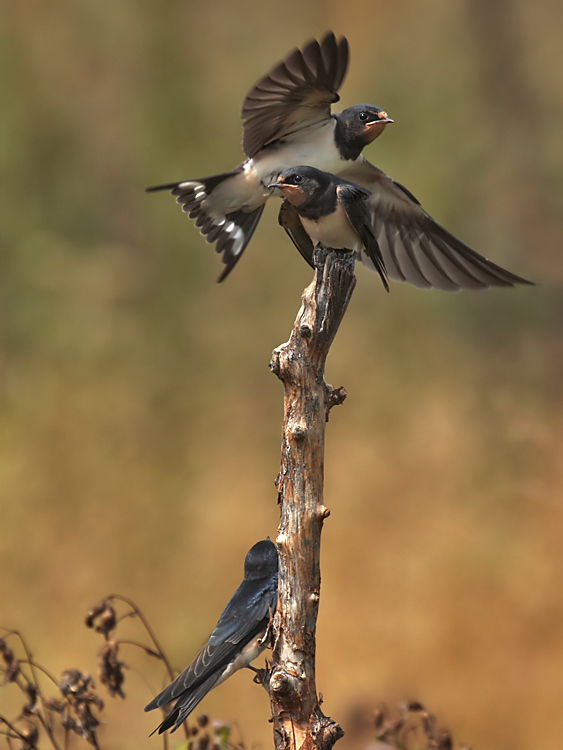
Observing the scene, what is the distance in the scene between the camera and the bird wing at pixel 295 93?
9.38ft

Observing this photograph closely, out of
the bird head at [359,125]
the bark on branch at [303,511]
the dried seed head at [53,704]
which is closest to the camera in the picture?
the bark on branch at [303,511]

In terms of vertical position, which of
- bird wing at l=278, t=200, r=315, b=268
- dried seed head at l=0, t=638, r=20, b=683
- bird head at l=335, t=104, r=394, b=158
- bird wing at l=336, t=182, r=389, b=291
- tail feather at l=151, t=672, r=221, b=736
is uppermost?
bird head at l=335, t=104, r=394, b=158

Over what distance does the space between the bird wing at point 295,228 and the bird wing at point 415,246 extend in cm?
42

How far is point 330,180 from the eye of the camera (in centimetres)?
277

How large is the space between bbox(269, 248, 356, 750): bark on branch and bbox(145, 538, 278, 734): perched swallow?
197mm

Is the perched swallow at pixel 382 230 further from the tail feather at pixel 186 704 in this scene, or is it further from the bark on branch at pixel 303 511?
the tail feather at pixel 186 704

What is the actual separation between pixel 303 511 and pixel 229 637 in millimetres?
562

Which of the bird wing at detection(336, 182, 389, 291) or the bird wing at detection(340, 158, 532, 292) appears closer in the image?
the bird wing at detection(336, 182, 389, 291)

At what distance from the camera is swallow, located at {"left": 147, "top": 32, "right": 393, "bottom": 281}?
3104 mm

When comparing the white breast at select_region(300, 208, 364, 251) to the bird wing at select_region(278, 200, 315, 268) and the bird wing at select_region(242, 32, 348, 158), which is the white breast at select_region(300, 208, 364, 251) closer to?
the bird wing at select_region(278, 200, 315, 268)

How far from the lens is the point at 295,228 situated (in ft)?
10.0

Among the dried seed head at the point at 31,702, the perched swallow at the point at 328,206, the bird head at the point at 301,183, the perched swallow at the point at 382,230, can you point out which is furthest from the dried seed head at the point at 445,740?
the bird head at the point at 301,183

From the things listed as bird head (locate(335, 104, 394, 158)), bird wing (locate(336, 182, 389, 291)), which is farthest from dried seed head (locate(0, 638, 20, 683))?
bird head (locate(335, 104, 394, 158))

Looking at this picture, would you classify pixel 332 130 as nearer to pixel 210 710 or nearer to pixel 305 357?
pixel 305 357
